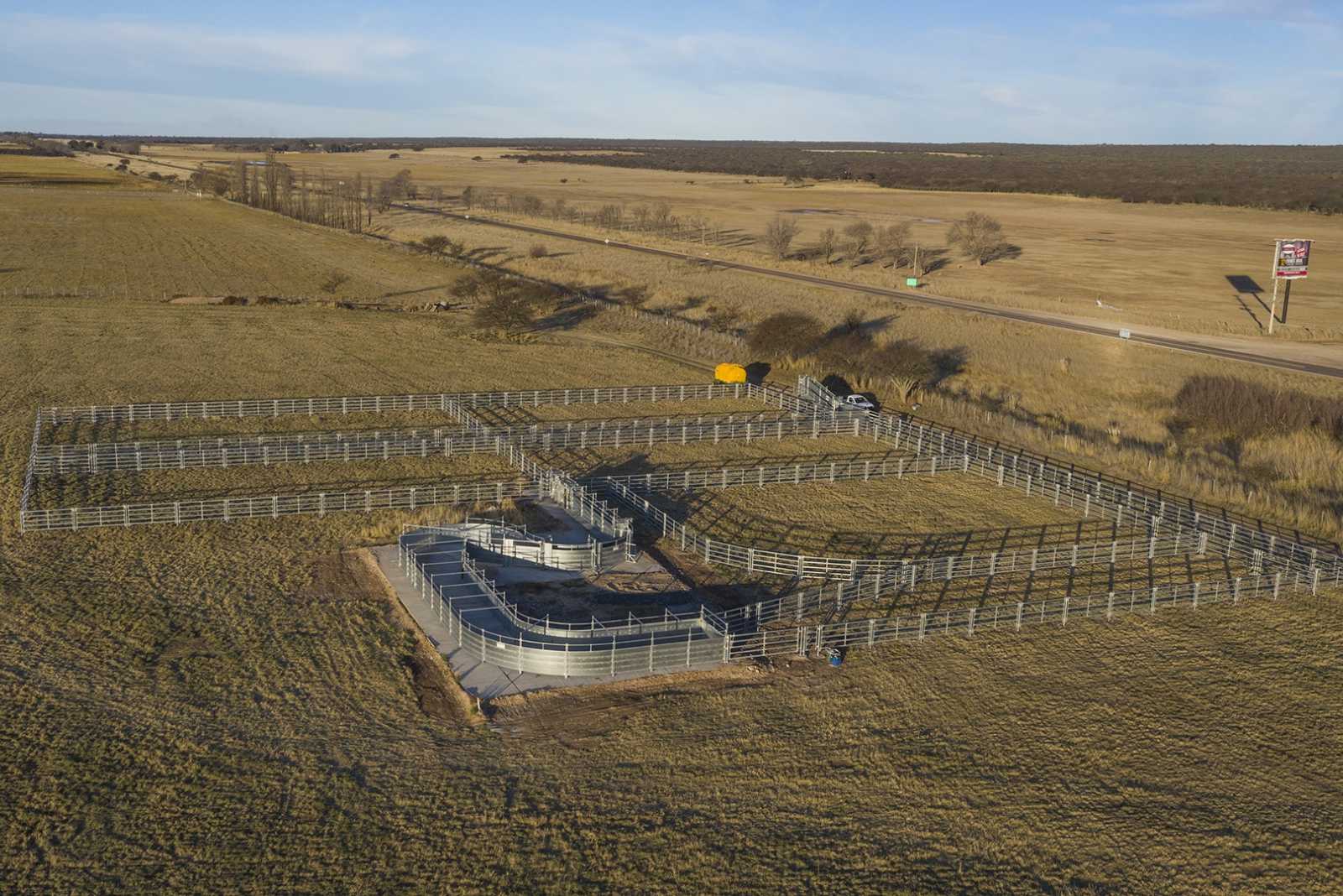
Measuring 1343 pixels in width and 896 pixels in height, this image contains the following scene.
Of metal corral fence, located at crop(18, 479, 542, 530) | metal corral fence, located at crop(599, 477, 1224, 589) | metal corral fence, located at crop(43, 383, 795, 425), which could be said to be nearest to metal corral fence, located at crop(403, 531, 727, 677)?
metal corral fence, located at crop(599, 477, 1224, 589)

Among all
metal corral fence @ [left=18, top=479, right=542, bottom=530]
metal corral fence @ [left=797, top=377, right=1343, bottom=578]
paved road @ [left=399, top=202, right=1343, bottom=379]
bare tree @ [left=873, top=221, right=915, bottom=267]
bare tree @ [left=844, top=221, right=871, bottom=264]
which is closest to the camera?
metal corral fence @ [left=18, top=479, right=542, bottom=530]

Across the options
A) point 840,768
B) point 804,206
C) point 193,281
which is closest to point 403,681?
point 840,768

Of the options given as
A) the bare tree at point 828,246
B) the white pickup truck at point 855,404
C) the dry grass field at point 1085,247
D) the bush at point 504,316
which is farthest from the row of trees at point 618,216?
the white pickup truck at point 855,404

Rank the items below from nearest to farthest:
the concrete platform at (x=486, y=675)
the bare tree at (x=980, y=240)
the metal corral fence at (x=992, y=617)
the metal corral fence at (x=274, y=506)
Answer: the concrete platform at (x=486, y=675) → the metal corral fence at (x=992, y=617) → the metal corral fence at (x=274, y=506) → the bare tree at (x=980, y=240)

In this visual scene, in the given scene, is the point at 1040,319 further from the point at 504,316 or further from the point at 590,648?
the point at 590,648

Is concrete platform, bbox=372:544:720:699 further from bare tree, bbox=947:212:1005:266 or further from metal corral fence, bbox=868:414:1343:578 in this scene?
bare tree, bbox=947:212:1005:266

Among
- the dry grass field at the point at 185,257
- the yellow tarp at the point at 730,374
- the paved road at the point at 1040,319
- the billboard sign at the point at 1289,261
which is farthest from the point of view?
the dry grass field at the point at 185,257

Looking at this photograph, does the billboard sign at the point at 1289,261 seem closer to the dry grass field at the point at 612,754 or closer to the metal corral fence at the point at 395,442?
the metal corral fence at the point at 395,442

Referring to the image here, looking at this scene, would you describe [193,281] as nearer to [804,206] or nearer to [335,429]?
[335,429]
